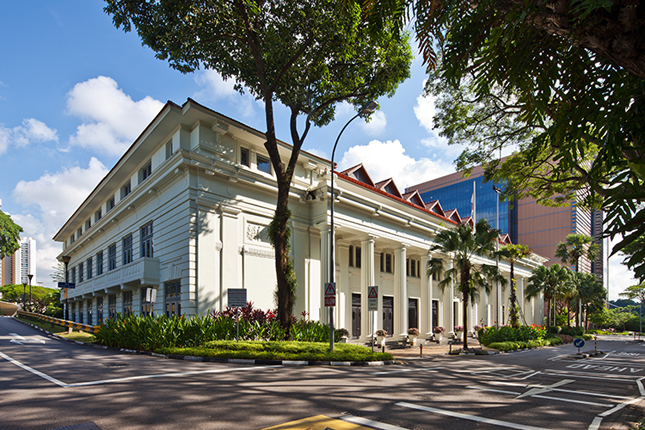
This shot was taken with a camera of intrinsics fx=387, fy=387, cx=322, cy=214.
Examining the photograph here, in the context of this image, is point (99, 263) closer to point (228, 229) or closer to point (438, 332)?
point (228, 229)

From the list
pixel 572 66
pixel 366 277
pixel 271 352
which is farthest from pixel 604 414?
pixel 366 277

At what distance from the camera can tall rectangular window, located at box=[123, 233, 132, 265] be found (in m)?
28.0

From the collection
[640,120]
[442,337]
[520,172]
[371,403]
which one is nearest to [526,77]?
[640,120]

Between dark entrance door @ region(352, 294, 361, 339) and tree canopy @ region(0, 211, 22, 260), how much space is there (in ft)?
131

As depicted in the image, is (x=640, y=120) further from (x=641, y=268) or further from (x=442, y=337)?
(x=442, y=337)

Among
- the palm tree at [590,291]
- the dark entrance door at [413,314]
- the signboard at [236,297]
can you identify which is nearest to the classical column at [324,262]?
the signboard at [236,297]

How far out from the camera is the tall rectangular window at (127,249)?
27953mm

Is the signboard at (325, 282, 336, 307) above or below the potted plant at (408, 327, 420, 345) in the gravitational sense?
above

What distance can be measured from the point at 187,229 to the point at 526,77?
17793 millimetres

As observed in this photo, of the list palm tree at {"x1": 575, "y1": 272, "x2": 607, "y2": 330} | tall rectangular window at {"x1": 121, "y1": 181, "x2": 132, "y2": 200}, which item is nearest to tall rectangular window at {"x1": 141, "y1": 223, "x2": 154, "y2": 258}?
tall rectangular window at {"x1": 121, "y1": 181, "x2": 132, "y2": 200}

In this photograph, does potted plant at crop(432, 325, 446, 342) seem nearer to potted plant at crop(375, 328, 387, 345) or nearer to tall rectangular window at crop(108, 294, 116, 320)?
potted plant at crop(375, 328, 387, 345)

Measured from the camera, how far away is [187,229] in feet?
64.4

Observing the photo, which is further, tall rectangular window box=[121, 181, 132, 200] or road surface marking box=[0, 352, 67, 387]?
tall rectangular window box=[121, 181, 132, 200]

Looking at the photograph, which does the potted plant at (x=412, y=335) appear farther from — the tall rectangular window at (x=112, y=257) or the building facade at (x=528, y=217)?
the building facade at (x=528, y=217)
